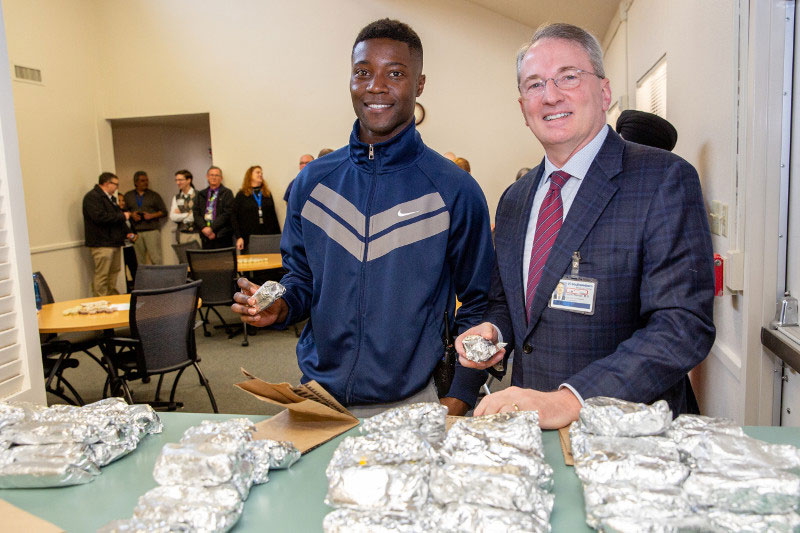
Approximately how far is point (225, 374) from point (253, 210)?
3.82 meters

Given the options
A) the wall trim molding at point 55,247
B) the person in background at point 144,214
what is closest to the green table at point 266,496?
the wall trim molding at point 55,247

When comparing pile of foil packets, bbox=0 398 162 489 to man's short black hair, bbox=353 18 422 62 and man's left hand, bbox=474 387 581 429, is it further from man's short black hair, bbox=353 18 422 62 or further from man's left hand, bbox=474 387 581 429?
man's short black hair, bbox=353 18 422 62

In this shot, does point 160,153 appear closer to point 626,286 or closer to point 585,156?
point 585,156

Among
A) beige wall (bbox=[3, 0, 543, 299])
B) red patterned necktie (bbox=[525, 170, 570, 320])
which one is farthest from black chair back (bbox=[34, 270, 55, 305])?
red patterned necktie (bbox=[525, 170, 570, 320])

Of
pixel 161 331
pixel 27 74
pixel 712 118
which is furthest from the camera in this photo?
pixel 27 74

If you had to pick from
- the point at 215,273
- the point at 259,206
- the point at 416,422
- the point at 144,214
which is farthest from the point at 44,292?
the point at 144,214

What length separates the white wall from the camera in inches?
453

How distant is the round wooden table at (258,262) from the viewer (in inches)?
256

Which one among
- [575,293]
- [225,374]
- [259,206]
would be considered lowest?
[225,374]

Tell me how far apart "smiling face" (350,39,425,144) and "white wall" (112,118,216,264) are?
1046 centimetres

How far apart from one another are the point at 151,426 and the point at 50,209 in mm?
8060

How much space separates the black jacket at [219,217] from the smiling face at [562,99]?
7.60 meters

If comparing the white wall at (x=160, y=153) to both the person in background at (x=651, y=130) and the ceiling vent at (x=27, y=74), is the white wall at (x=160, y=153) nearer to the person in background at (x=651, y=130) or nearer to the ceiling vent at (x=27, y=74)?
the ceiling vent at (x=27, y=74)

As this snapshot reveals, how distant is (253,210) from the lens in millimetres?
8797
